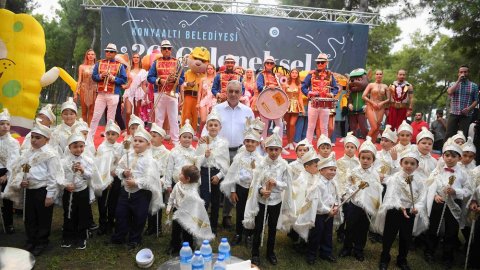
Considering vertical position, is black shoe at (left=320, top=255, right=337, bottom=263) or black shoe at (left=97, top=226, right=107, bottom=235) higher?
black shoe at (left=97, top=226, right=107, bottom=235)

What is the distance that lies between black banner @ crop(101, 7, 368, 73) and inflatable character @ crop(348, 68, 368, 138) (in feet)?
7.24

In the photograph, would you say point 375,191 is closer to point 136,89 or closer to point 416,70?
point 136,89

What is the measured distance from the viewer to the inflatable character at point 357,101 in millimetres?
11211

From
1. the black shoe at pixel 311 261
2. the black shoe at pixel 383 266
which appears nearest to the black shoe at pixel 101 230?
the black shoe at pixel 311 261

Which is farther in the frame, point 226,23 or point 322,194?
point 226,23

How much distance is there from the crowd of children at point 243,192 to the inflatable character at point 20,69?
127 inches

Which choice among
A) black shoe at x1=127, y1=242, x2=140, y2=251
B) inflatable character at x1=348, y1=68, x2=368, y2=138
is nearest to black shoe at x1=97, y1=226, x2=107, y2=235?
black shoe at x1=127, y1=242, x2=140, y2=251

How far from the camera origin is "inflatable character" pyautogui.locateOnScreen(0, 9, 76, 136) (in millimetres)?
8234

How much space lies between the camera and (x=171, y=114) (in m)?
8.55

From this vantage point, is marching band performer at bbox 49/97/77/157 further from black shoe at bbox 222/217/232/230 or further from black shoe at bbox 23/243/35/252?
black shoe at bbox 222/217/232/230

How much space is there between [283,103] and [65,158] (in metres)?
4.09

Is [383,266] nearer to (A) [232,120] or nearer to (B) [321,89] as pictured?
(A) [232,120]

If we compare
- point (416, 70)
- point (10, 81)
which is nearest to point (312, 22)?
point (10, 81)

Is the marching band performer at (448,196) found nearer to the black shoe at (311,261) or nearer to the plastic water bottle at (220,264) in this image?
the black shoe at (311,261)
